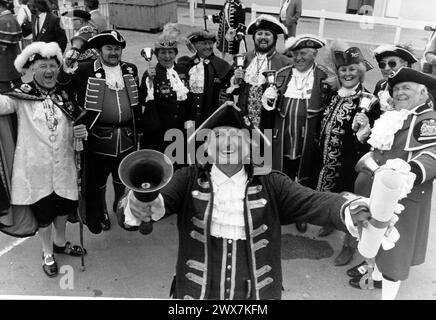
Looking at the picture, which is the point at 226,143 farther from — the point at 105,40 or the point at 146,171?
the point at 105,40

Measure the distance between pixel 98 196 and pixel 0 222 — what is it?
0.92m

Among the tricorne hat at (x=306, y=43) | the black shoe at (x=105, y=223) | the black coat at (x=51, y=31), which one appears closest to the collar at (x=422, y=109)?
the tricorne hat at (x=306, y=43)

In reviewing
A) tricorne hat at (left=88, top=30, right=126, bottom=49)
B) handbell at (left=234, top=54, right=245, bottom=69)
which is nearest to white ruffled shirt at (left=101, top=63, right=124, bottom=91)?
tricorne hat at (left=88, top=30, right=126, bottom=49)

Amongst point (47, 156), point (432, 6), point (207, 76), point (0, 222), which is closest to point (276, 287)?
point (47, 156)

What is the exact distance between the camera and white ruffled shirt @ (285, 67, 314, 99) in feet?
13.9

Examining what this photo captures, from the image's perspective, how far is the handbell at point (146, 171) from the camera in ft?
6.41

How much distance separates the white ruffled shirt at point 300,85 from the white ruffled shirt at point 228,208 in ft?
6.78

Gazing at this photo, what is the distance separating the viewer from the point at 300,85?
427 centimetres

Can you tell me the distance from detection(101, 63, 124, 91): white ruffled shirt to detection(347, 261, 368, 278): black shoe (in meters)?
2.59

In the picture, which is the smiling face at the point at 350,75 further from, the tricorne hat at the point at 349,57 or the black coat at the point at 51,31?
the black coat at the point at 51,31

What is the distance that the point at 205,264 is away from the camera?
2.42m

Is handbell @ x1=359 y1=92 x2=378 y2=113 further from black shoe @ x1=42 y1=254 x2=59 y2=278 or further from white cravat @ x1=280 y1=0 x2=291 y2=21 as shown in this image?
white cravat @ x1=280 y1=0 x2=291 y2=21

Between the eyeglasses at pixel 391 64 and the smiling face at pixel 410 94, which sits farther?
the eyeglasses at pixel 391 64

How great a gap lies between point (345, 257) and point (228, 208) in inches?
84.6
